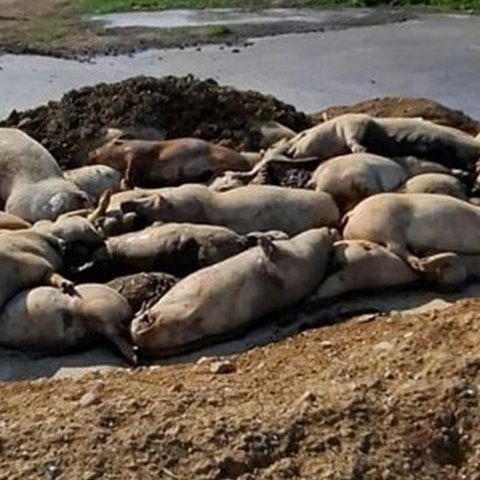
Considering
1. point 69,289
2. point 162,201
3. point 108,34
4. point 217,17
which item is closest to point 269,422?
point 69,289

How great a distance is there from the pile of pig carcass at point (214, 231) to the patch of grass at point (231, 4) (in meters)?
A: 14.7

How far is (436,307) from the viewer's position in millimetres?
6496

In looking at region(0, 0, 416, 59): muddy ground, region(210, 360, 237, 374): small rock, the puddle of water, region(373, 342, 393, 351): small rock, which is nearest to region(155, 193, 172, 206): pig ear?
region(210, 360, 237, 374): small rock

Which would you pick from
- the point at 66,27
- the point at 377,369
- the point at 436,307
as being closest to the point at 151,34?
the point at 66,27

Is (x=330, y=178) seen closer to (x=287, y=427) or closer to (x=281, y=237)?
(x=281, y=237)

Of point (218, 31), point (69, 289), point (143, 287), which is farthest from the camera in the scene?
point (218, 31)

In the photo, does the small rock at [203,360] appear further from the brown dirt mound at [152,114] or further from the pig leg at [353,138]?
the brown dirt mound at [152,114]

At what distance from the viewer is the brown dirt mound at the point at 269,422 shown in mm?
4609

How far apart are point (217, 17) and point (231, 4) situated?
2083 millimetres

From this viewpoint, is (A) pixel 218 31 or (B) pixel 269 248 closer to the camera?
(B) pixel 269 248

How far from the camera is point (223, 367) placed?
5.58 meters

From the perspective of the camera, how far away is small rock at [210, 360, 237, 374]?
555 cm

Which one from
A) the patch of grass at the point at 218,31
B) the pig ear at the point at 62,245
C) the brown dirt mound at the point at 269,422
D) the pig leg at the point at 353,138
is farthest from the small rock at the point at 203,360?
the patch of grass at the point at 218,31

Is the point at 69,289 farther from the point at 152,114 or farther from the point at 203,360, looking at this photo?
the point at 152,114
